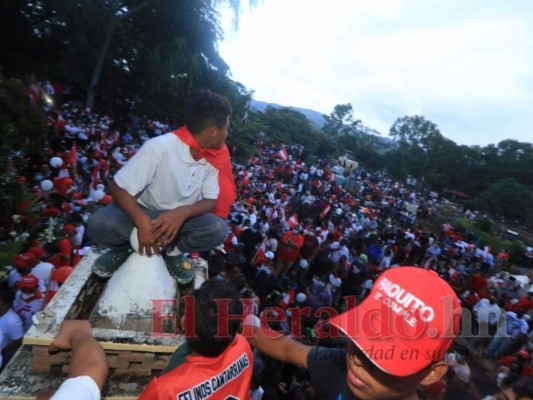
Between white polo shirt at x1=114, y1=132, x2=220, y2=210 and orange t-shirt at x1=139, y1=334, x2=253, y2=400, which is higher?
white polo shirt at x1=114, y1=132, x2=220, y2=210

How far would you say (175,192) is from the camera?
2.01 metres

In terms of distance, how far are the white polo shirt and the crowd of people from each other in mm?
525

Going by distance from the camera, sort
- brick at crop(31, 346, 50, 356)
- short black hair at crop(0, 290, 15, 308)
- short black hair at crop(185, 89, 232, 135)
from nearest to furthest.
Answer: brick at crop(31, 346, 50, 356)
short black hair at crop(185, 89, 232, 135)
short black hair at crop(0, 290, 15, 308)

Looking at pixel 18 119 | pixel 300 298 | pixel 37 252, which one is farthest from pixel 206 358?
pixel 18 119

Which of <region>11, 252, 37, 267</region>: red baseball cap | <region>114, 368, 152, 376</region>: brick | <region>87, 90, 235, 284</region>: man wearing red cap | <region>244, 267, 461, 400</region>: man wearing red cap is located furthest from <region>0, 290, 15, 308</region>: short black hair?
<region>244, 267, 461, 400</region>: man wearing red cap

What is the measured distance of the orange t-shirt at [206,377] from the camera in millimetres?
1370

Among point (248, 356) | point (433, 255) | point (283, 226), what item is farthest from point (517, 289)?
point (248, 356)

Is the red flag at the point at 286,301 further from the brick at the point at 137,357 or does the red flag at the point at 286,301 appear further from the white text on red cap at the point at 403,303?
the white text on red cap at the point at 403,303

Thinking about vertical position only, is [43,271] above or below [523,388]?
below

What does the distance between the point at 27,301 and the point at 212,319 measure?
367cm

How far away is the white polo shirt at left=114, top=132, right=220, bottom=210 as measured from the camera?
183 centimetres

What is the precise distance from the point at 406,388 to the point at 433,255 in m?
14.6

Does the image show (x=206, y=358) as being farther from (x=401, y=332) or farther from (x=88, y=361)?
(x=401, y=332)

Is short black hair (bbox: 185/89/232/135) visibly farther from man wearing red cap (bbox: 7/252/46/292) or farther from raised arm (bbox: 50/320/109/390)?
man wearing red cap (bbox: 7/252/46/292)
